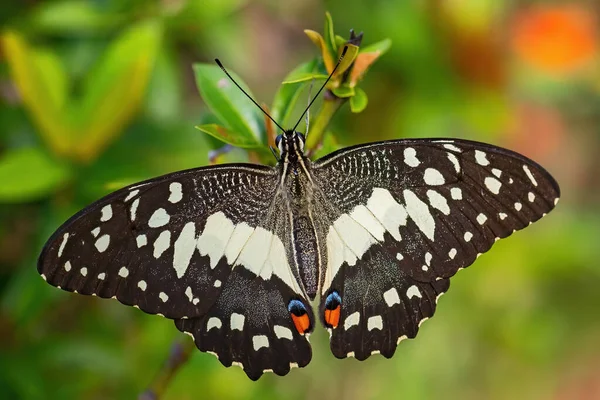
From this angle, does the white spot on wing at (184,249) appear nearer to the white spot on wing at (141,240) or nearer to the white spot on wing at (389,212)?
the white spot on wing at (141,240)

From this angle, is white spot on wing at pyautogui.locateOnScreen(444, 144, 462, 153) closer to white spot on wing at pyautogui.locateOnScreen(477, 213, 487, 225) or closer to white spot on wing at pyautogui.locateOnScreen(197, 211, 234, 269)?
white spot on wing at pyautogui.locateOnScreen(477, 213, 487, 225)

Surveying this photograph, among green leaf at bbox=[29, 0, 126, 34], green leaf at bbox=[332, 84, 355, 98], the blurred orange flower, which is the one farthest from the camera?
the blurred orange flower

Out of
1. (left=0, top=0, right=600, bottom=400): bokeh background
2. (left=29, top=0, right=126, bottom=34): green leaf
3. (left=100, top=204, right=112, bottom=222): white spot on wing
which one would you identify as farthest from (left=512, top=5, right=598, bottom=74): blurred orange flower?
(left=100, top=204, right=112, bottom=222): white spot on wing

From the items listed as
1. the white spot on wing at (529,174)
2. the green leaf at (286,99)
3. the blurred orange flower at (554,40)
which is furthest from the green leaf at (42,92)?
the blurred orange flower at (554,40)

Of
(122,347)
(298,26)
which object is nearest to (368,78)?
(298,26)

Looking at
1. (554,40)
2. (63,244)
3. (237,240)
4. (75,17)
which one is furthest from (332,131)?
(554,40)

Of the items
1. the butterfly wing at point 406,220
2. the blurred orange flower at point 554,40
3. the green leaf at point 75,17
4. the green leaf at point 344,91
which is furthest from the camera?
the blurred orange flower at point 554,40
